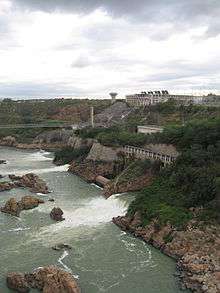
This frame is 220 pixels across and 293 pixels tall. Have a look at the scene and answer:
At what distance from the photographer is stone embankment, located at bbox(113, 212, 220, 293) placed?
20.3 metres

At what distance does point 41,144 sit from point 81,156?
2647 cm

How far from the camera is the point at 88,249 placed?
24688mm

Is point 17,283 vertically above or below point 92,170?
→ below

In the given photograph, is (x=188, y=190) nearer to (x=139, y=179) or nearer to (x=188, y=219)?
(x=188, y=219)

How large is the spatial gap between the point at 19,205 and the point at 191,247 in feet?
44.4

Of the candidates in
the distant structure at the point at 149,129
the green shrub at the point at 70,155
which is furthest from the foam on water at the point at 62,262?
the distant structure at the point at 149,129

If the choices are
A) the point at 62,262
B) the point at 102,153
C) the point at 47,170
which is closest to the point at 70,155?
the point at 47,170

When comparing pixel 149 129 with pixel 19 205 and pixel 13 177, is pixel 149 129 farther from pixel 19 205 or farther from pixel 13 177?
pixel 19 205

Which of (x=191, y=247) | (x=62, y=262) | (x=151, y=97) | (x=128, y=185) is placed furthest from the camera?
(x=151, y=97)

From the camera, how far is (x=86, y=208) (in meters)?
32.8

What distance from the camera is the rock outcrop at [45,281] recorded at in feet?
63.4

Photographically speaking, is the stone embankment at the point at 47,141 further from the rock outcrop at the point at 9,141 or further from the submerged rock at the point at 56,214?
the submerged rock at the point at 56,214

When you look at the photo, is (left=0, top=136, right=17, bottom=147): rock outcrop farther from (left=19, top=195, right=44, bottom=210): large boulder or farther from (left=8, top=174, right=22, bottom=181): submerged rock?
(left=19, top=195, right=44, bottom=210): large boulder

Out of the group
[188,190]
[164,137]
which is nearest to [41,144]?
[164,137]
